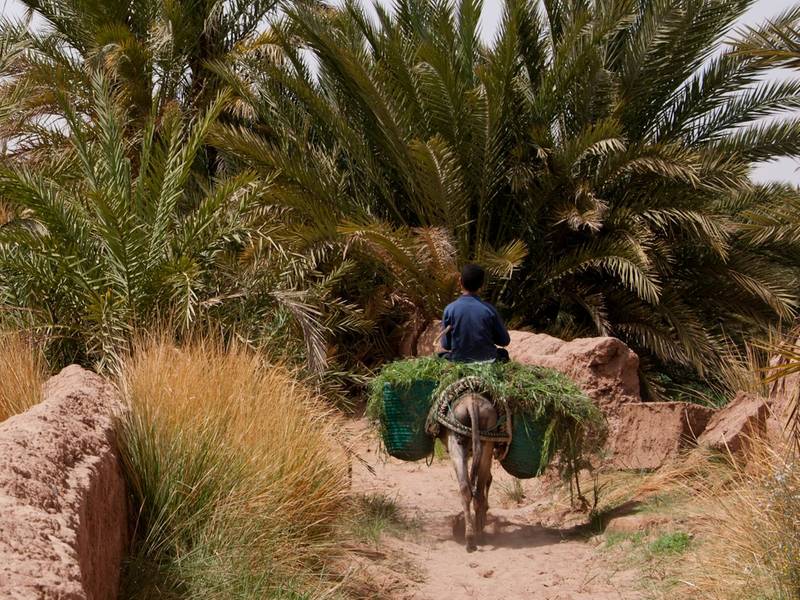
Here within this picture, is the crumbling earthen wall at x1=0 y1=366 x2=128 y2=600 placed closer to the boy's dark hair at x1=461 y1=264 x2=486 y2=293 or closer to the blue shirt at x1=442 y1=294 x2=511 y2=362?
the blue shirt at x1=442 y1=294 x2=511 y2=362

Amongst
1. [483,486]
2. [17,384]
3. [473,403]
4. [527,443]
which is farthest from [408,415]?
→ [17,384]

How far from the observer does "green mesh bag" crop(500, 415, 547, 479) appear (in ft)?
23.8

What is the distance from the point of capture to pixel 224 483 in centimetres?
512

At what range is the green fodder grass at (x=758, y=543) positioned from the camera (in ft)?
15.3

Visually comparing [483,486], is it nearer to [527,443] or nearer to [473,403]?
[527,443]

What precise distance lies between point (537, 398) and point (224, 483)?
276 cm

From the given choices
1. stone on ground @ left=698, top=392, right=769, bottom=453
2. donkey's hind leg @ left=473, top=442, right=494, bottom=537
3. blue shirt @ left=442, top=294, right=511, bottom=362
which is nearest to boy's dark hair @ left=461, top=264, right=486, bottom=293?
blue shirt @ left=442, top=294, right=511, bottom=362

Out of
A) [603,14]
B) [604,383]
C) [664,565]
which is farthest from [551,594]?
[603,14]

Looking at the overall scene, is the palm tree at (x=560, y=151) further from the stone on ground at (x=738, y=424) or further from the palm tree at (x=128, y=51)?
the stone on ground at (x=738, y=424)

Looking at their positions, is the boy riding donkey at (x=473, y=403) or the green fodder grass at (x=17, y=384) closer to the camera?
the green fodder grass at (x=17, y=384)

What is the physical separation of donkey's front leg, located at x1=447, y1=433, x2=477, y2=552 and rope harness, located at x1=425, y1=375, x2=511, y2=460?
0.10 metres

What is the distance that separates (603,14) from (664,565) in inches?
342

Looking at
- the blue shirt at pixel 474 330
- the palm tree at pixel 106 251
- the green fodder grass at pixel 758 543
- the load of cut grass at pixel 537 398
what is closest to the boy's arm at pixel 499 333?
the blue shirt at pixel 474 330

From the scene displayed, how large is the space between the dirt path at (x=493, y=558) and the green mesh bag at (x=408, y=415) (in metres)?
0.66
